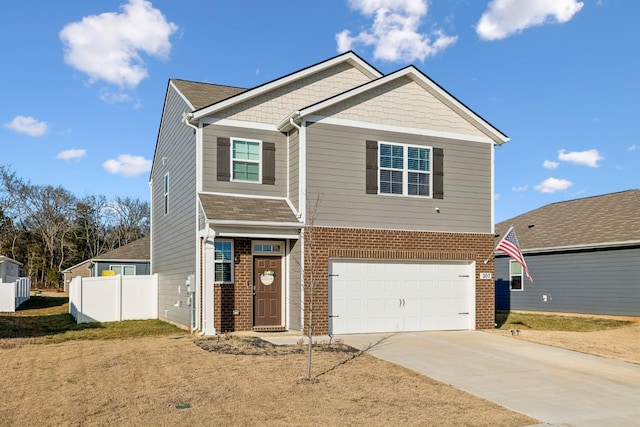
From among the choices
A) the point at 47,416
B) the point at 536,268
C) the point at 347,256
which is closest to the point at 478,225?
the point at 347,256

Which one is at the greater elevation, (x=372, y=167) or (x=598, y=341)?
(x=372, y=167)

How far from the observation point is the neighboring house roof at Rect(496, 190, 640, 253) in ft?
74.2

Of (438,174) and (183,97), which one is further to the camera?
(183,97)

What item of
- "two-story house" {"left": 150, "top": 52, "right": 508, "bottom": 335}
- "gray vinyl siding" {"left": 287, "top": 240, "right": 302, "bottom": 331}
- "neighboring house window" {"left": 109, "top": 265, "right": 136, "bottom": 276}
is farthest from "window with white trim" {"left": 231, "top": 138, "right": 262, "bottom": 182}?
"neighboring house window" {"left": 109, "top": 265, "right": 136, "bottom": 276}

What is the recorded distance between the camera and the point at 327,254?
16.0m

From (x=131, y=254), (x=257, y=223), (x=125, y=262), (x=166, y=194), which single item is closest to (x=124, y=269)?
(x=125, y=262)

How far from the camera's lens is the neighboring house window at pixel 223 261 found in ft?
52.5

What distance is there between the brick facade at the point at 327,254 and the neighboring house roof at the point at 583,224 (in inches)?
308

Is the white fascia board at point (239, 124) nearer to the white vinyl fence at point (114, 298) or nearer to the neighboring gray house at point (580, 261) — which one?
the white vinyl fence at point (114, 298)

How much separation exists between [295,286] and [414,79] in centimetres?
693

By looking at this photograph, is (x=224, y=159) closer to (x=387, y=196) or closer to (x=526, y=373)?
(x=387, y=196)

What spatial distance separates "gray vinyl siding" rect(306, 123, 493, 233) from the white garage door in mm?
1189

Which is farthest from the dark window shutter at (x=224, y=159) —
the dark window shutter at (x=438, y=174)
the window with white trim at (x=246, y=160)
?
the dark window shutter at (x=438, y=174)

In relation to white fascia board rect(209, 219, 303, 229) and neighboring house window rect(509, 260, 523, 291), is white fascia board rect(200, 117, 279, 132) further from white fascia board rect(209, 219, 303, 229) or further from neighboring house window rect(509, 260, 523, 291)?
neighboring house window rect(509, 260, 523, 291)
